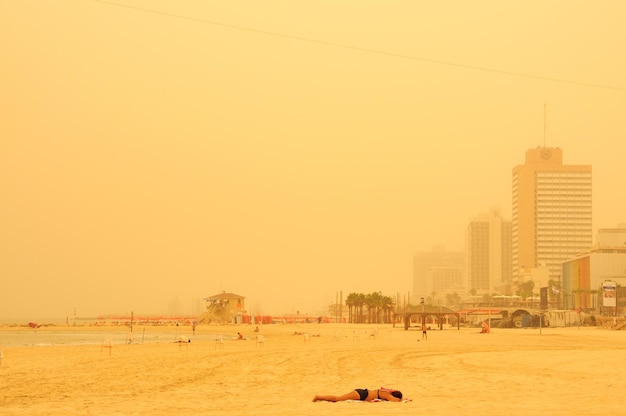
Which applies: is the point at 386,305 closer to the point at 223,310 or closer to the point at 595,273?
the point at 223,310

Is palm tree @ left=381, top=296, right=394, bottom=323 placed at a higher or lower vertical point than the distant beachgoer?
lower

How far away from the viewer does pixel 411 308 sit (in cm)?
7812

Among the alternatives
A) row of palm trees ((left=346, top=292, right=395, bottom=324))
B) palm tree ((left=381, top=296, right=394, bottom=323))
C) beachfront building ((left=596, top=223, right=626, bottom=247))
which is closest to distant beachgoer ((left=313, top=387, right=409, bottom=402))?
row of palm trees ((left=346, top=292, right=395, bottom=324))

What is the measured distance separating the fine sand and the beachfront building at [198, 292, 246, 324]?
3272 inches

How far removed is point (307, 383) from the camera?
1905 centimetres

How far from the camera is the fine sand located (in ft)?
45.2

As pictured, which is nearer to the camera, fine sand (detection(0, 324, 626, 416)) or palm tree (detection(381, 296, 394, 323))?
fine sand (detection(0, 324, 626, 416))

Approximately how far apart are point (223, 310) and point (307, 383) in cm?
9534

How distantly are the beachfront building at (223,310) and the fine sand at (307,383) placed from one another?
Answer: 83105 millimetres

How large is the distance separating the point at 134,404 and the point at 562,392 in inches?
360

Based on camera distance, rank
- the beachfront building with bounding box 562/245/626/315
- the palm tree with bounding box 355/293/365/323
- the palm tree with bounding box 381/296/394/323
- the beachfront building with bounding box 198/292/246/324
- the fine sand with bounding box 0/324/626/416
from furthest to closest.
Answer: the beachfront building with bounding box 562/245/626/315 → the palm tree with bounding box 355/293/365/323 → the beachfront building with bounding box 198/292/246/324 → the palm tree with bounding box 381/296/394/323 → the fine sand with bounding box 0/324/626/416

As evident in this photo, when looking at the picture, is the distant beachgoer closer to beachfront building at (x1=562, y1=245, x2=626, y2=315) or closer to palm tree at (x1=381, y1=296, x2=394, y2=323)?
palm tree at (x1=381, y1=296, x2=394, y2=323)

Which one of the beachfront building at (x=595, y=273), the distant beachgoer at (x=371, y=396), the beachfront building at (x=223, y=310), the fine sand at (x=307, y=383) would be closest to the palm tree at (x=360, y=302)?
the beachfront building at (x=223, y=310)

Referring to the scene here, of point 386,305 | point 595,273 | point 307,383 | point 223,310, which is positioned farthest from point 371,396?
point 595,273
